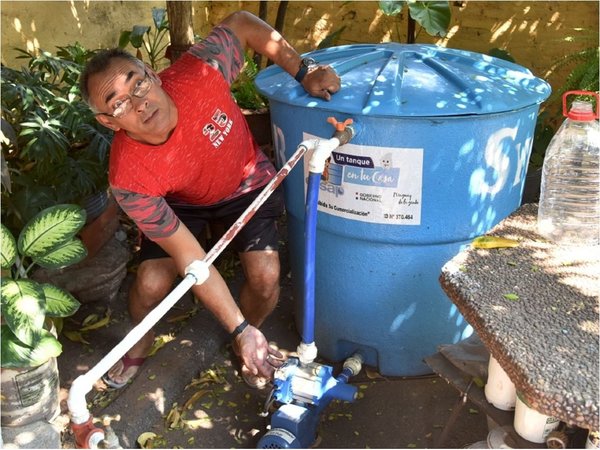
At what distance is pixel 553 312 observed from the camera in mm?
1952

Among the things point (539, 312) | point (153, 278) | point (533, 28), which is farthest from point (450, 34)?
point (539, 312)

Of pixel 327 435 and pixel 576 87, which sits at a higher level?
pixel 576 87

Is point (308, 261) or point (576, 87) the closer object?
point (308, 261)

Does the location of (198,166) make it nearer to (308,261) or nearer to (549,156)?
(308,261)

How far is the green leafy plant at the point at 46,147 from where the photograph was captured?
2.98m

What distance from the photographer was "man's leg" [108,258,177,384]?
2943mm

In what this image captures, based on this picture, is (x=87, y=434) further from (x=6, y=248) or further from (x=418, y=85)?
(x=418, y=85)

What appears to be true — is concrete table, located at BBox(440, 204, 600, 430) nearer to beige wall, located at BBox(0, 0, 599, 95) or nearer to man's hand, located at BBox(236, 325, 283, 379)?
man's hand, located at BBox(236, 325, 283, 379)

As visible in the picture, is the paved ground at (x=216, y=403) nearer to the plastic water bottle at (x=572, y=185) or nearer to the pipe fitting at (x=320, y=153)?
the plastic water bottle at (x=572, y=185)

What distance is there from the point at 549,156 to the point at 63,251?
189 centimetres

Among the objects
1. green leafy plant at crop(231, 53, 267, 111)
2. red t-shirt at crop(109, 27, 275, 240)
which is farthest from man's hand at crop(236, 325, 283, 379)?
green leafy plant at crop(231, 53, 267, 111)

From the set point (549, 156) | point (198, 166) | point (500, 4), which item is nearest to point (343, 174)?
point (198, 166)

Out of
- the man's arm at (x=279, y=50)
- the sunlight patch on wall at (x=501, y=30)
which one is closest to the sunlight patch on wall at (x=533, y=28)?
the sunlight patch on wall at (x=501, y=30)

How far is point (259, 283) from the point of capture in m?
3.05
